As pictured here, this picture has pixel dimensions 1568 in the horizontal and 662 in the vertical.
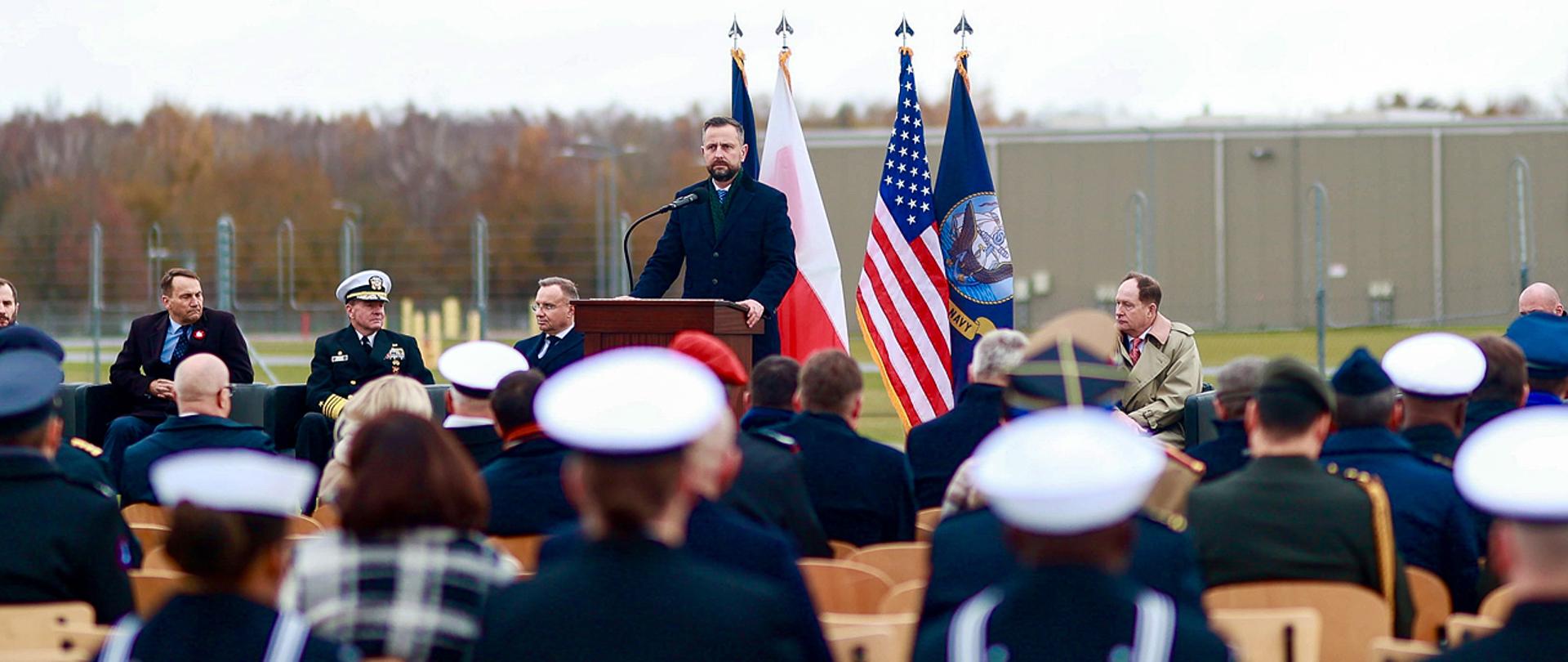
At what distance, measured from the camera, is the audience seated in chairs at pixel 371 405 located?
4.75m

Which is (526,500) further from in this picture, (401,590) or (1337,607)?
(1337,607)

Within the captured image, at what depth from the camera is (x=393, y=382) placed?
4.86 metres

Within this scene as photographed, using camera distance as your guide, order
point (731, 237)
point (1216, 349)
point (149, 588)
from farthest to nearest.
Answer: point (1216, 349)
point (731, 237)
point (149, 588)

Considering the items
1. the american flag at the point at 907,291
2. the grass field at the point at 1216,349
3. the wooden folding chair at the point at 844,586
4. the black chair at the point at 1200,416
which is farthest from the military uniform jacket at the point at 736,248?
the grass field at the point at 1216,349

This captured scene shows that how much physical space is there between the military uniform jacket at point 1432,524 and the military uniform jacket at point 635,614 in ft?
7.55

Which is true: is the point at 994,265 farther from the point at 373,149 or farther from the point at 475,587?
the point at 373,149

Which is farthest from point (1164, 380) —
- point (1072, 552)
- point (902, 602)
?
point (1072, 552)

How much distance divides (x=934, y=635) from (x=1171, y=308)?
32.3 metres

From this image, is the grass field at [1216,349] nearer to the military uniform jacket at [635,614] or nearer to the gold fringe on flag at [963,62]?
the gold fringe on flag at [963,62]

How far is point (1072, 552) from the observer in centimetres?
204

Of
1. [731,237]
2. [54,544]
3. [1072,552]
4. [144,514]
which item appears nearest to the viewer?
[1072,552]

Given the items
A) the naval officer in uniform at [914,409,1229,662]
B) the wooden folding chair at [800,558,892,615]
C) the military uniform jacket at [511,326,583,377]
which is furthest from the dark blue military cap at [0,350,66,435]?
the military uniform jacket at [511,326,583,377]

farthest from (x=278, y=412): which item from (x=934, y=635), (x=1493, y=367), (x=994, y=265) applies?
(x=934, y=635)

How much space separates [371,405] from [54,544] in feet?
5.03
